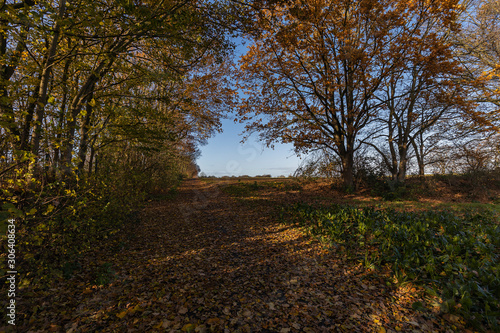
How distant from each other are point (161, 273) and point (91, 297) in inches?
47.7

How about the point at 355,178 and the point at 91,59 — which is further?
the point at 355,178

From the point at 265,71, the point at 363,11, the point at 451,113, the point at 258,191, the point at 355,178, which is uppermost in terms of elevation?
the point at 363,11

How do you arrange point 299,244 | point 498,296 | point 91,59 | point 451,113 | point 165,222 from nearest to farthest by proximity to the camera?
point 498,296 < point 299,244 < point 91,59 < point 165,222 < point 451,113

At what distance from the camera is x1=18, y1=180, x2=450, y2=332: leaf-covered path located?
10.0 ft

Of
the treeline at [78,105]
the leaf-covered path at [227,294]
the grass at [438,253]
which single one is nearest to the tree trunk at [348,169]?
the grass at [438,253]

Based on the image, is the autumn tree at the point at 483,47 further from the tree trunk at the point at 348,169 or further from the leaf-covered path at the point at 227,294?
the leaf-covered path at the point at 227,294

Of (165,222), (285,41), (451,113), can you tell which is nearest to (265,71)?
(285,41)

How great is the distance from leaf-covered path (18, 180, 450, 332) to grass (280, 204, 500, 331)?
425 millimetres

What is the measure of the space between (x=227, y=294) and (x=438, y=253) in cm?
438

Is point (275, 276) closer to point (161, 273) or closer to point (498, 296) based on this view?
point (161, 273)

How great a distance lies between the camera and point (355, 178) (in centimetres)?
1385

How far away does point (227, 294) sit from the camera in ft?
12.5

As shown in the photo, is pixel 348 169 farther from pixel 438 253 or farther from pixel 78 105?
pixel 78 105

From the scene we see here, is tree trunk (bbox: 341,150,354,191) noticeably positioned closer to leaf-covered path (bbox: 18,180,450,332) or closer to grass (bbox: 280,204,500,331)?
grass (bbox: 280,204,500,331)
